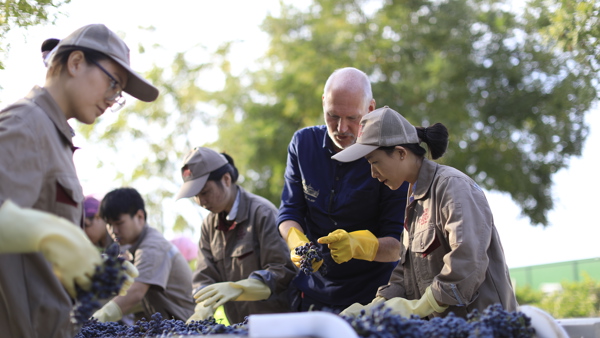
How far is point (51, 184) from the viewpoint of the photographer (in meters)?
2.23

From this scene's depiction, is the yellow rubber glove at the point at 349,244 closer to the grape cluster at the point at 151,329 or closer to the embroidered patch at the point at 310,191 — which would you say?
the embroidered patch at the point at 310,191

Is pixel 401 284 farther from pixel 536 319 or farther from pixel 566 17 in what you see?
pixel 566 17

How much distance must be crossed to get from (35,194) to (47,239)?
35 centimetres

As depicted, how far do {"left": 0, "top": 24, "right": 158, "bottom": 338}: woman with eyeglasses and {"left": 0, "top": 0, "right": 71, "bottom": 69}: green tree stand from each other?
0.89m

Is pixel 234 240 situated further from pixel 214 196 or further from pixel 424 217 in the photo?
pixel 424 217

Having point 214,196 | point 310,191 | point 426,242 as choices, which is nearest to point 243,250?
point 214,196

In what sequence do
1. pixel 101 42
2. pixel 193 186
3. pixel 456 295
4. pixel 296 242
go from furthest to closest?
1. pixel 193 186
2. pixel 296 242
3. pixel 456 295
4. pixel 101 42

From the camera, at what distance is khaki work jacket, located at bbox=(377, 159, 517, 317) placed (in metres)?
2.62

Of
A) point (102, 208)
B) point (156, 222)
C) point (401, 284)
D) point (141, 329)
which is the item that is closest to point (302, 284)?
point (401, 284)

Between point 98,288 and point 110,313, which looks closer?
point 98,288

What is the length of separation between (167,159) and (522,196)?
8.49 metres

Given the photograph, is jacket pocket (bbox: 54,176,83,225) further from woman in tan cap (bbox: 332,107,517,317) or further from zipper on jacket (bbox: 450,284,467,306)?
zipper on jacket (bbox: 450,284,467,306)

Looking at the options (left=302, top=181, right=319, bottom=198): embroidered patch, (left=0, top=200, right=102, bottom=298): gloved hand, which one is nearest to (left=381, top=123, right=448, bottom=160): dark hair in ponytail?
(left=302, top=181, right=319, bottom=198): embroidered patch

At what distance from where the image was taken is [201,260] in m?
4.68
